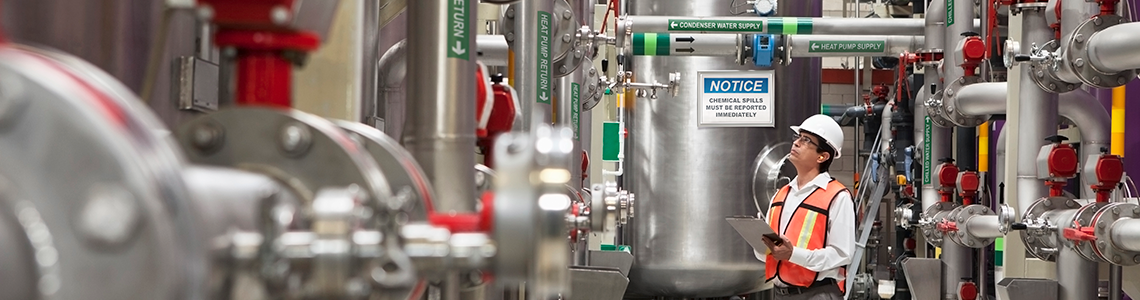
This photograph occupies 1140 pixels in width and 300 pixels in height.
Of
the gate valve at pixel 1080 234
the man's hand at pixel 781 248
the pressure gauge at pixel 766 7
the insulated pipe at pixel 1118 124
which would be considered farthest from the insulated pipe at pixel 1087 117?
the pressure gauge at pixel 766 7

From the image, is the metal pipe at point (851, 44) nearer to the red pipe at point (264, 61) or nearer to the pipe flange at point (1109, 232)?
the pipe flange at point (1109, 232)

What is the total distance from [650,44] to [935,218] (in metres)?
1.40

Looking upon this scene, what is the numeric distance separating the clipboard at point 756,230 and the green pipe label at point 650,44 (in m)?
1.51

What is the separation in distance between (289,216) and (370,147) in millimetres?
284

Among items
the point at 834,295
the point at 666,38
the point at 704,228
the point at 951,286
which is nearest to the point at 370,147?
the point at 834,295

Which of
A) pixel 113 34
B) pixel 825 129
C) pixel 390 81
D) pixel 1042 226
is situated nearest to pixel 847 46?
pixel 825 129

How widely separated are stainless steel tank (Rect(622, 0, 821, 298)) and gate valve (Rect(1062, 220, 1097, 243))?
2596 mm

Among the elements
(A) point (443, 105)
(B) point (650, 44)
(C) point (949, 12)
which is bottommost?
(A) point (443, 105)

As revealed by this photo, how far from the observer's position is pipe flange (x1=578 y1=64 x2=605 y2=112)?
426 cm

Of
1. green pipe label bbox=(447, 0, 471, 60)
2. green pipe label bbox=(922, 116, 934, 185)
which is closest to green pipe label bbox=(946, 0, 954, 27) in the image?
green pipe label bbox=(922, 116, 934, 185)

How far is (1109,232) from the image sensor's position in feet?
8.52

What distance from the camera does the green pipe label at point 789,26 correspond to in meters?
4.85

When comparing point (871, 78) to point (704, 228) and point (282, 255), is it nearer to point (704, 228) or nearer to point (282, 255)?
point (704, 228)

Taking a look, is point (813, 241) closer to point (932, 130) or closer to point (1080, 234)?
point (1080, 234)
